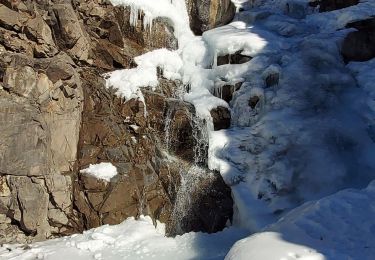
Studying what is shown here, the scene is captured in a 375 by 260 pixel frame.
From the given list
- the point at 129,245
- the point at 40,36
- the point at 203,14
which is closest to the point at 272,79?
the point at 203,14

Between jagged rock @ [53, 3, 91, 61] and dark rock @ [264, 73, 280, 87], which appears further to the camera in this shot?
dark rock @ [264, 73, 280, 87]

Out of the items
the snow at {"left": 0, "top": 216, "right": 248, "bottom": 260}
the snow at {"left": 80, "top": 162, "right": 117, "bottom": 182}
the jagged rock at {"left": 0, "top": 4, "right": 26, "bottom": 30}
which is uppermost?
the jagged rock at {"left": 0, "top": 4, "right": 26, "bottom": 30}

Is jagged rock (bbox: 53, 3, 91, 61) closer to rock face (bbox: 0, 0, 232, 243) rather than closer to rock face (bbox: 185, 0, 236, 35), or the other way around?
rock face (bbox: 0, 0, 232, 243)

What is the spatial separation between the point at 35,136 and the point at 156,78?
129 inches

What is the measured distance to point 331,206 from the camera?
5258 mm

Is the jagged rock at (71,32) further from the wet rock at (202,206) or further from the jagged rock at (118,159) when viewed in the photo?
the wet rock at (202,206)

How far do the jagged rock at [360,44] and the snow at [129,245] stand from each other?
5.40m

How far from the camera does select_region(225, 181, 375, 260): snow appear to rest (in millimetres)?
4344

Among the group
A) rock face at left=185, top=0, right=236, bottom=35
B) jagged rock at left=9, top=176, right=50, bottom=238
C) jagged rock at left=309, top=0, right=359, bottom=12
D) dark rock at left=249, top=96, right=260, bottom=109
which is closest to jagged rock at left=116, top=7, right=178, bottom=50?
rock face at left=185, top=0, right=236, bottom=35

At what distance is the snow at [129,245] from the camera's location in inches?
277

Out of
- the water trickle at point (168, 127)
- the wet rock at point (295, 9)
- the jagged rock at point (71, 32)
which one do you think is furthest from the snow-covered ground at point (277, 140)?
the jagged rock at point (71, 32)

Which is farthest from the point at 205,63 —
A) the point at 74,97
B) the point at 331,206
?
the point at 331,206

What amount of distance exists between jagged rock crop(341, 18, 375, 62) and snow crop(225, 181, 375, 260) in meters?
5.70

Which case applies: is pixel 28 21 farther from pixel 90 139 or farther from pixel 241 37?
pixel 241 37
